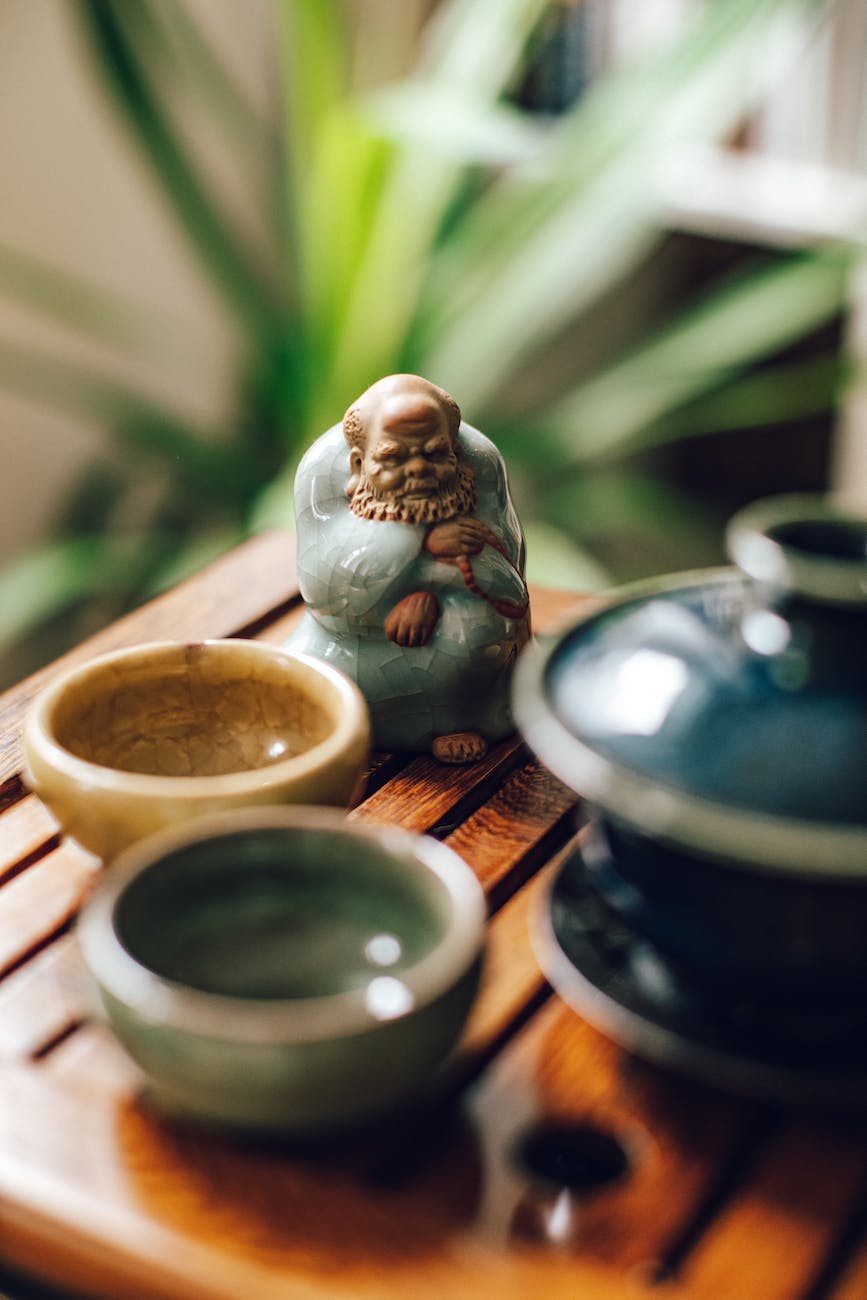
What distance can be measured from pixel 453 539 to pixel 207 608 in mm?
287

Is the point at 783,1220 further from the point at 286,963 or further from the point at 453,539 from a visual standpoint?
the point at 453,539

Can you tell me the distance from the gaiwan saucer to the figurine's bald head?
27 cm

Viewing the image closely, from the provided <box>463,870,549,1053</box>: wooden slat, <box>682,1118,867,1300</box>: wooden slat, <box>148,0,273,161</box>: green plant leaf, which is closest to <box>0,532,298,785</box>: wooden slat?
<box>463,870,549,1053</box>: wooden slat

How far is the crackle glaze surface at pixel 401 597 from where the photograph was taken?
83cm

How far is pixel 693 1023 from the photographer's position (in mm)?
600

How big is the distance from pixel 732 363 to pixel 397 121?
0.54m

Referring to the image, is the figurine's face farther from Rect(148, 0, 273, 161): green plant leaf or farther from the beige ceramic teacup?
Rect(148, 0, 273, 161): green plant leaf

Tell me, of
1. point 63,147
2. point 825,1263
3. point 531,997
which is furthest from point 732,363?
point 825,1263

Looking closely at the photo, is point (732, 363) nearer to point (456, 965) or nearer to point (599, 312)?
point (599, 312)

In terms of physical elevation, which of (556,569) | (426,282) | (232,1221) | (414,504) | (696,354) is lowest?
(556,569)

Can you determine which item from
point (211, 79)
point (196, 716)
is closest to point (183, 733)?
point (196, 716)

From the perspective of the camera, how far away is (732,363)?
6.24ft

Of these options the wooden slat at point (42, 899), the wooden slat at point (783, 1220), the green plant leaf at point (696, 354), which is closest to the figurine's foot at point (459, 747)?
the wooden slat at point (42, 899)

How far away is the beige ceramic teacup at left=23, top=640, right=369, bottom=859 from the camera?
Answer: 0.68 meters
